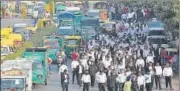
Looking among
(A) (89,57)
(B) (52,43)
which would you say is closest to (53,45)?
(B) (52,43)

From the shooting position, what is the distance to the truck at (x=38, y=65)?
2359 cm

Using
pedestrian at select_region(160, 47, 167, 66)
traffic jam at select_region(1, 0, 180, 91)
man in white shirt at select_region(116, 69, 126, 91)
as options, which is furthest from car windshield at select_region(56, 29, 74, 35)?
man in white shirt at select_region(116, 69, 126, 91)

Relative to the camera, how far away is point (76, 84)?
25.0 metres

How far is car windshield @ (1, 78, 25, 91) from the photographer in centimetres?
2177

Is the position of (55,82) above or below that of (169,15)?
below

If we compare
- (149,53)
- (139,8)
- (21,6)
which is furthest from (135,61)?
(21,6)

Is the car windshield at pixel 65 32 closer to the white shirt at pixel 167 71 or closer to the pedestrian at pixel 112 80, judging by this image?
the white shirt at pixel 167 71

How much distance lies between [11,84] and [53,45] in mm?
9312

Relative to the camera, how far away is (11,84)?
2175cm

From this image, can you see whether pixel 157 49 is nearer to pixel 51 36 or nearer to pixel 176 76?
pixel 176 76

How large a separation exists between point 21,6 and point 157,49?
28.4 metres

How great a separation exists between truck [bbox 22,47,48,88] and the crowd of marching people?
982 millimetres

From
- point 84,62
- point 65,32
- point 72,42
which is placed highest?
point 84,62

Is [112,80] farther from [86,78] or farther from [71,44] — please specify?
[71,44]
